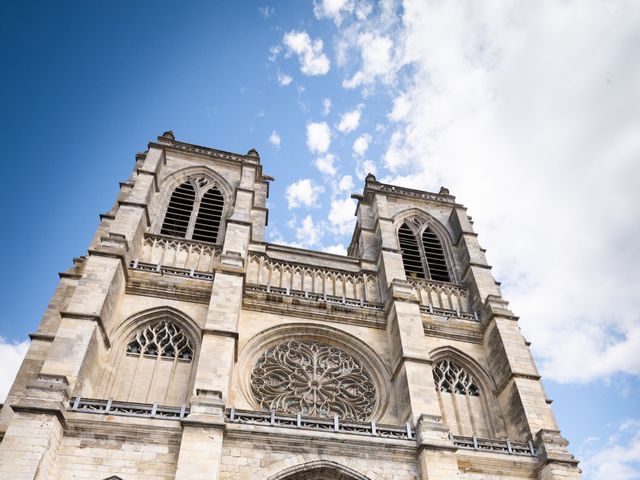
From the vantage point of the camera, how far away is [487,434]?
12.9 meters

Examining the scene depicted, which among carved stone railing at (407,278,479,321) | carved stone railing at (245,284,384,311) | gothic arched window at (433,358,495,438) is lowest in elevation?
gothic arched window at (433,358,495,438)

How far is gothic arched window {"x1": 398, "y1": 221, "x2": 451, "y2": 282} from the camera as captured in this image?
58.7 ft

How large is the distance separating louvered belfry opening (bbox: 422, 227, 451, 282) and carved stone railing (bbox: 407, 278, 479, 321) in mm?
1035

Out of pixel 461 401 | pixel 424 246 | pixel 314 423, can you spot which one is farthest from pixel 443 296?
pixel 314 423

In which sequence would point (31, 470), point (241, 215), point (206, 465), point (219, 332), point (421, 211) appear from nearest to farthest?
point (31, 470), point (206, 465), point (219, 332), point (241, 215), point (421, 211)

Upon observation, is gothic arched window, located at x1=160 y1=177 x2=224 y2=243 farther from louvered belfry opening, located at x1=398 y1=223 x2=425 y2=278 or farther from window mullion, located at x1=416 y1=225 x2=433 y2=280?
window mullion, located at x1=416 y1=225 x2=433 y2=280

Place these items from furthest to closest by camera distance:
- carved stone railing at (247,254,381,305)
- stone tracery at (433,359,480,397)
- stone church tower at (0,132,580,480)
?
1. carved stone railing at (247,254,381,305)
2. stone tracery at (433,359,480,397)
3. stone church tower at (0,132,580,480)

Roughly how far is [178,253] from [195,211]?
2434 mm

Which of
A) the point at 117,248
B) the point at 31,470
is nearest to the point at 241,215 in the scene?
the point at 117,248

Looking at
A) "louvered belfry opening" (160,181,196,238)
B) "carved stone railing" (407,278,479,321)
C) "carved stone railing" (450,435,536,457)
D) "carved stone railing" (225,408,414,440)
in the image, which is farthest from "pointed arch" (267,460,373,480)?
"louvered belfry opening" (160,181,196,238)

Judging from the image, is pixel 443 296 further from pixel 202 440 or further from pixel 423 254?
pixel 202 440

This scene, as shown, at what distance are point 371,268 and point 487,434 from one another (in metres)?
6.14

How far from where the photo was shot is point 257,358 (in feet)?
43.2

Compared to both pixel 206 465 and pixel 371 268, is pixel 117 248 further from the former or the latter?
pixel 371 268
